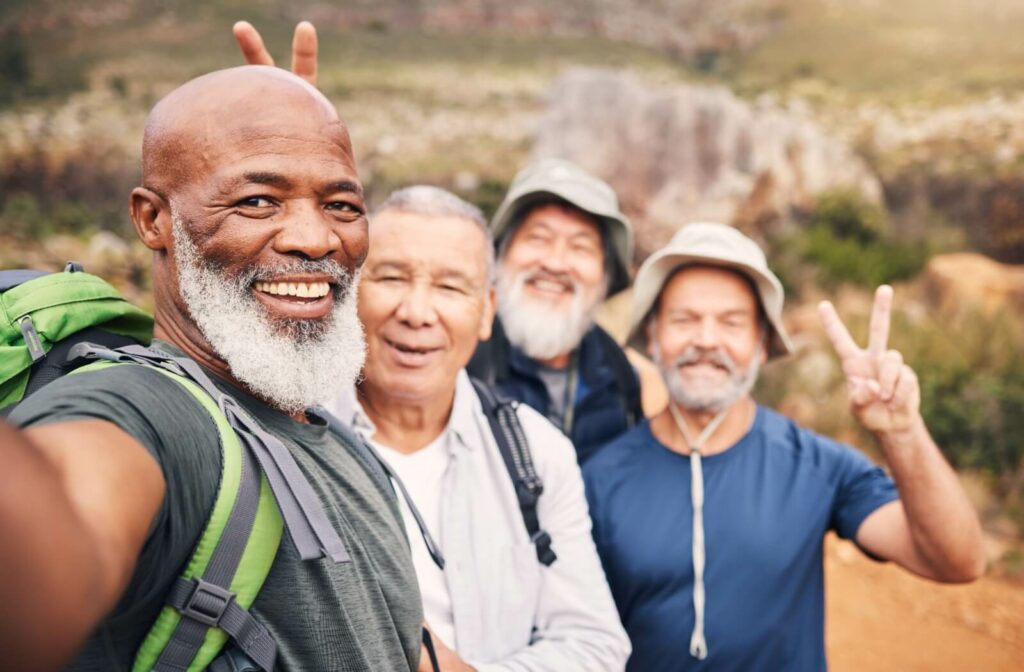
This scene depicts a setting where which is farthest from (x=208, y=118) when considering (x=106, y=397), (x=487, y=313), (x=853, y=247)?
(x=853, y=247)

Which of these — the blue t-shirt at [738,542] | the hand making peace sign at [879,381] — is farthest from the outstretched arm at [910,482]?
the blue t-shirt at [738,542]

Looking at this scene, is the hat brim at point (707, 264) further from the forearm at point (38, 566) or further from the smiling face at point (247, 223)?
the forearm at point (38, 566)

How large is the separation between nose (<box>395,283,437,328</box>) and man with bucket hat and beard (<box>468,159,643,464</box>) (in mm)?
971

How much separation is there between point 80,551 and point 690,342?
90.2 inches

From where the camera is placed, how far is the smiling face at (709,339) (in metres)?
2.68

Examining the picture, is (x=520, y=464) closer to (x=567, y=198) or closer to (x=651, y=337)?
(x=651, y=337)

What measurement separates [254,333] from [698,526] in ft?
5.60

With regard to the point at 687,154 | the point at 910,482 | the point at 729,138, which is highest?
the point at 729,138

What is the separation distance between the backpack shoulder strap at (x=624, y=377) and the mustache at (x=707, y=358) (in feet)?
2.02

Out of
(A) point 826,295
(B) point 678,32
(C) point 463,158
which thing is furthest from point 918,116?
(B) point 678,32

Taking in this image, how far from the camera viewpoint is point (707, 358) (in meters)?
2.72

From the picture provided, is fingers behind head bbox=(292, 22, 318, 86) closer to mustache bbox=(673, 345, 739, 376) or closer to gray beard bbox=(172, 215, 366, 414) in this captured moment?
gray beard bbox=(172, 215, 366, 414)

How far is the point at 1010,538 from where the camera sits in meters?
6.32

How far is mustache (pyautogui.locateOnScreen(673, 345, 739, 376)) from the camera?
8.86 ft
